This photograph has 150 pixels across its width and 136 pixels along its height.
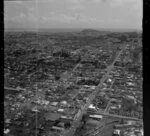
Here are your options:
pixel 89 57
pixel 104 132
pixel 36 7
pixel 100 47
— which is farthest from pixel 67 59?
pixel 104 132

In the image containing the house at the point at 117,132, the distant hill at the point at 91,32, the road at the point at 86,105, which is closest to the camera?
the house at the point at 117,132

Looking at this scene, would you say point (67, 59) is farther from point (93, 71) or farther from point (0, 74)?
point (0, 74)


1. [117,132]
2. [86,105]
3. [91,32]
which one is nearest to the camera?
[117,132]

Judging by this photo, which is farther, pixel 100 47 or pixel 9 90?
pixel 9 90

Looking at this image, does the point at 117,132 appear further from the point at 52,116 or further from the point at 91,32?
the point at 91,32

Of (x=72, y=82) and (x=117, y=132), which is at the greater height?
(x=72, y=82)

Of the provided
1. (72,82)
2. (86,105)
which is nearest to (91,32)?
(72,82)

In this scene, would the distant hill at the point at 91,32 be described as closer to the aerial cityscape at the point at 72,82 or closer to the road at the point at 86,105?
the aerial cityscape at the point at 72,82

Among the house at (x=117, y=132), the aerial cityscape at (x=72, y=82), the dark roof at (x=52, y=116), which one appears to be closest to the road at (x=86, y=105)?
the aerial cityscape at (x=72, y=82)
